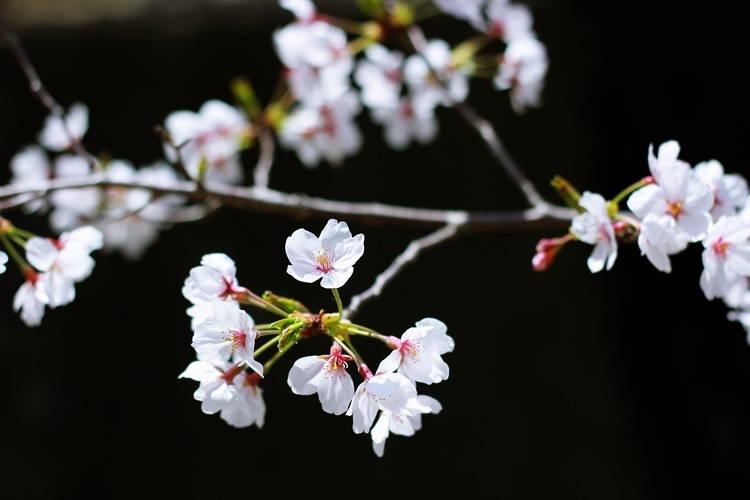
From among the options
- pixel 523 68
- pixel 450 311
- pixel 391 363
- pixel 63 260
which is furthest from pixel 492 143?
pixel 450 311

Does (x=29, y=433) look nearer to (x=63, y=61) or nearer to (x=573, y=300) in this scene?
(x=63, y=61)

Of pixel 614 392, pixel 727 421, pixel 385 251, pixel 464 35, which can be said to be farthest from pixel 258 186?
pixel 727 421

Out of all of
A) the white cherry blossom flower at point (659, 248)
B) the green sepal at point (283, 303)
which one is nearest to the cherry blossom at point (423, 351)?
the green sepal at point (283, 303)

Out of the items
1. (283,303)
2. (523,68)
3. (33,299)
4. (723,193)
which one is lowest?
(33,299)

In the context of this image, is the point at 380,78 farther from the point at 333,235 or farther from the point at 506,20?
the point at 333,235

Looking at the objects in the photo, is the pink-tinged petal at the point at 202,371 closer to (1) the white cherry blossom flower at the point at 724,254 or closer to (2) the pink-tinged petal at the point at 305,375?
(2) the pink-tinged petal at the point at 305,375
